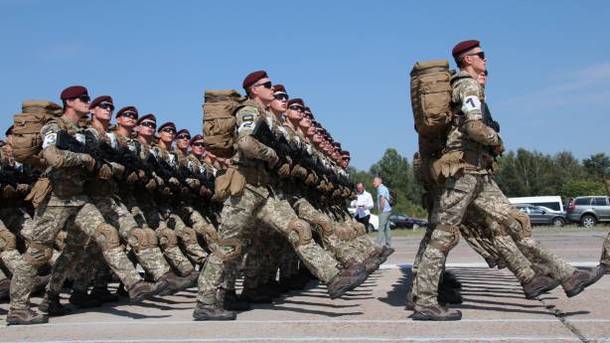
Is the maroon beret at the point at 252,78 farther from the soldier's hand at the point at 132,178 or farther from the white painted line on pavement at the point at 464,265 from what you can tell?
the white painted line on pavement at the point at 464,265

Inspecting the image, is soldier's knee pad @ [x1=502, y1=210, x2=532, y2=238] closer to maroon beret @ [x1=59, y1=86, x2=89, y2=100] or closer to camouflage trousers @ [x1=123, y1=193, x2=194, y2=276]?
camouflage trousers @ [x1=123, y1=193, x2=194, y2=276]

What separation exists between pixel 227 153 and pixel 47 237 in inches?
76.2

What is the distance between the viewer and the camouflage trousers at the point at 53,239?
23.4ft

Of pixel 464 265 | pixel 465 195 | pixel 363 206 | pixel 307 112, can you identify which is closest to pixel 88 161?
pixel 465 195

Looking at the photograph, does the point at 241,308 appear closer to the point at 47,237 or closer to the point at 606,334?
the point at 47,237

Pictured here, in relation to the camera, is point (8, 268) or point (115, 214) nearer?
point (115, 214)

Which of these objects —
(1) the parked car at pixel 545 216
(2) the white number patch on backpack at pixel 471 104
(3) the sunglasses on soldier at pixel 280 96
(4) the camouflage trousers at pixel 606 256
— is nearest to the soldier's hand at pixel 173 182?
(3) the sunglasses on soldier at pixel 280 96

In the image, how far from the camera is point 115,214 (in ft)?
25.5

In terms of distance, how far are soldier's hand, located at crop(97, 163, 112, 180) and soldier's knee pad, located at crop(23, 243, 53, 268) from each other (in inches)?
34.1

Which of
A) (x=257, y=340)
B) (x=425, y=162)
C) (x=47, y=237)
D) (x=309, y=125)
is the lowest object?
(x=257, y=340)

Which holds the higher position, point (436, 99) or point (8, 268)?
point (436, 99)

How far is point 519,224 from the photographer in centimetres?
669

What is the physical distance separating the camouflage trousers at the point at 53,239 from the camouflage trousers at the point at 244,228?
0.73 meters

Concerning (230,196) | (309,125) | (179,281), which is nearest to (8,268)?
(179,281)
